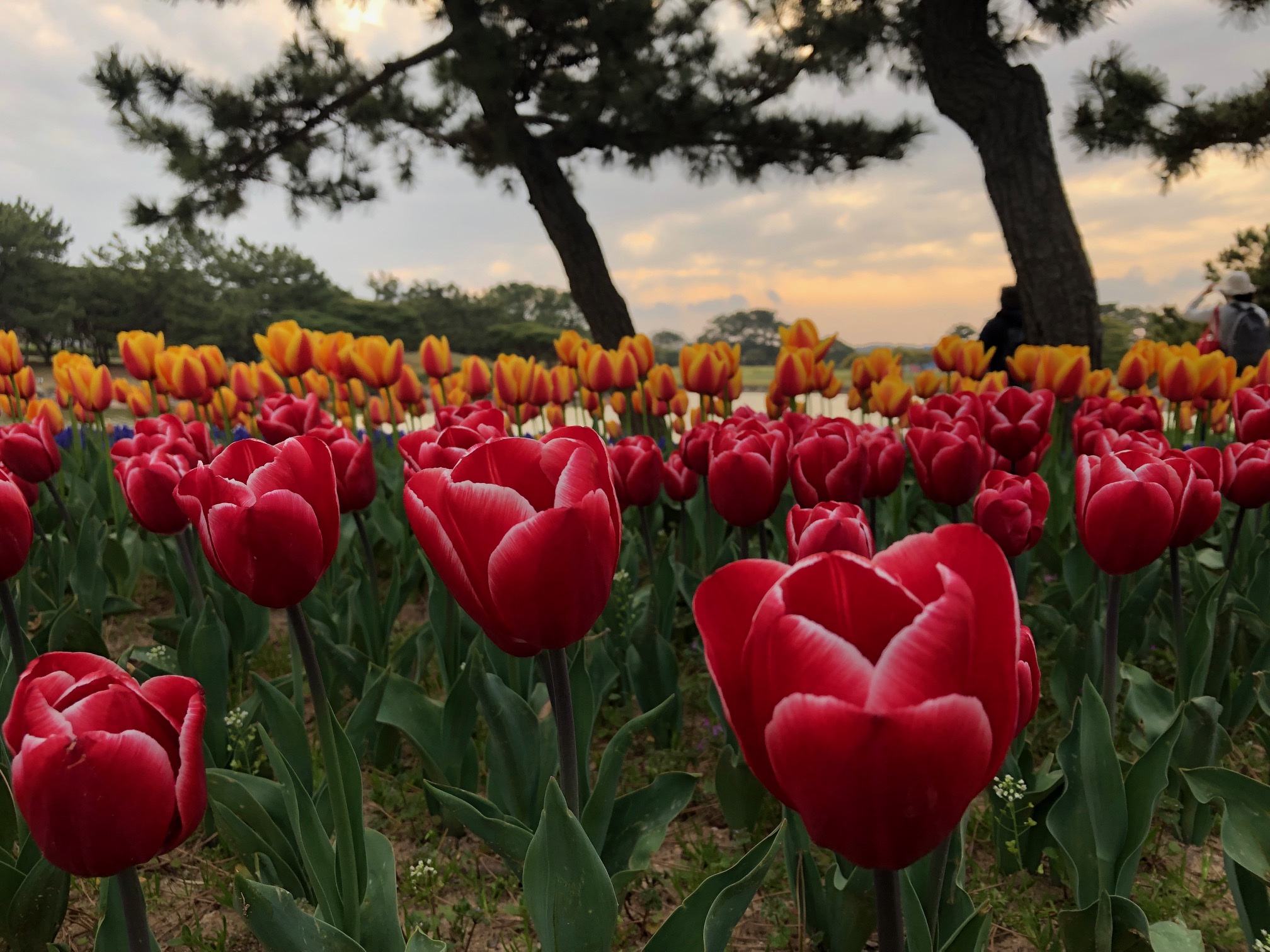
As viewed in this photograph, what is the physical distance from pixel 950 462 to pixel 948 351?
326cm

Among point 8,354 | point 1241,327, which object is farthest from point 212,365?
point 1241,327

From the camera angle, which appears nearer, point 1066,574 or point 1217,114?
point 1066,574

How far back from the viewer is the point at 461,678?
1921 mm

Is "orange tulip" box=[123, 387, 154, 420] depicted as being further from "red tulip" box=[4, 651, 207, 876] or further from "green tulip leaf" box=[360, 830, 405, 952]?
"red tulip" box=[4, 651, 207, 876]

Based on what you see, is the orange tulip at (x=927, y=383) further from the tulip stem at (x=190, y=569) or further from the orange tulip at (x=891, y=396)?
the tulip stem at (x=190, y=569)

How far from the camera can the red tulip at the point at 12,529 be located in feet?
5.28

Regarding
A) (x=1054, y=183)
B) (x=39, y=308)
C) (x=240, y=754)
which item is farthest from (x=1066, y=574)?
(x=39, y=308)

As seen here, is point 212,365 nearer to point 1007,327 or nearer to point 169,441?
point 169,441

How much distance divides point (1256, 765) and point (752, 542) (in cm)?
205

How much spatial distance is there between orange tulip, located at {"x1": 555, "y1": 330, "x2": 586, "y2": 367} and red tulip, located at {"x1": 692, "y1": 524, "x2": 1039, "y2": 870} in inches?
153

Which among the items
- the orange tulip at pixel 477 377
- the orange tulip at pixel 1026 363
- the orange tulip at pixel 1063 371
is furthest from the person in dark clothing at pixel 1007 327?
the orange tulip at pixel 477 377

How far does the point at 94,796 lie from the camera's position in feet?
2.93

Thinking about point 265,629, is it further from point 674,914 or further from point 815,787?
point 815,787

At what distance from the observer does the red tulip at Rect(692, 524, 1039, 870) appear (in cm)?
63
